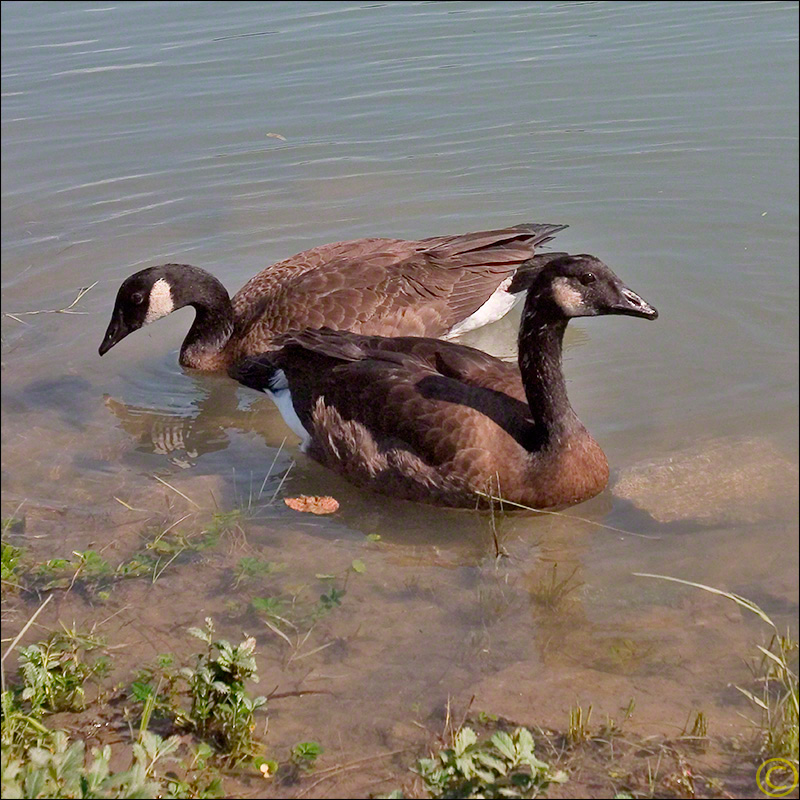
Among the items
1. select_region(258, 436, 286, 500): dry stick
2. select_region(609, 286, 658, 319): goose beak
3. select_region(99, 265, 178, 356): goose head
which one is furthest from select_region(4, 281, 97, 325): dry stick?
select_region(609, 286, 658, 319): goose beak

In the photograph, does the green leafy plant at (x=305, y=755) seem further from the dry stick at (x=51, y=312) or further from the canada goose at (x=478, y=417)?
the dry stick at (x=51, y=312)

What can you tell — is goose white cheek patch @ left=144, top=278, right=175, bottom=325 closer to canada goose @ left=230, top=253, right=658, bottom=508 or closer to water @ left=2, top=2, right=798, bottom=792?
water @ left=2, top=2, right=798, bottom=792

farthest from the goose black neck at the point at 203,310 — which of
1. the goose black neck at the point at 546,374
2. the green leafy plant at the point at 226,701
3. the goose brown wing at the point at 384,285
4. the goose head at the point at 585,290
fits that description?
the green leafy plant at the point at 226,701

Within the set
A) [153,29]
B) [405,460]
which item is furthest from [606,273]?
[153,29]

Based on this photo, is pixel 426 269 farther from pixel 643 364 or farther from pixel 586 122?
pixel 586 122

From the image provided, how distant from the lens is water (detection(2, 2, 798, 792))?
514cm

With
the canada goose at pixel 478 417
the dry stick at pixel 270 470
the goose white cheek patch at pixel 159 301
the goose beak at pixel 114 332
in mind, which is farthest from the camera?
the goose white cheek patch at pixel 159 301

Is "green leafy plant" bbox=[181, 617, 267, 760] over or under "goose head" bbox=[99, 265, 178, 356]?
under

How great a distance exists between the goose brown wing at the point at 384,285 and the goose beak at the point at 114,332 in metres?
0.91

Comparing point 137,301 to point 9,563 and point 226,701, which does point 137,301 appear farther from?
point 226,701

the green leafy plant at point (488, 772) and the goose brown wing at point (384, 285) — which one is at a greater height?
the goose brown wing at point (384, 285)

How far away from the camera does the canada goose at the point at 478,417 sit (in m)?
6.24

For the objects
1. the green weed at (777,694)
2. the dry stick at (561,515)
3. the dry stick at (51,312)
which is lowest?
the dry stick at (561,515)

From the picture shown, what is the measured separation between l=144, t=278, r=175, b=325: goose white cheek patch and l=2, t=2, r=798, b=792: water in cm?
47
